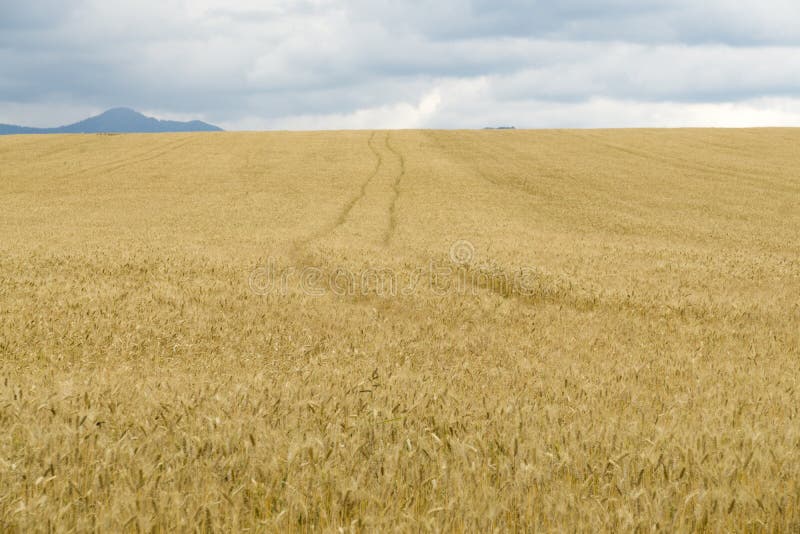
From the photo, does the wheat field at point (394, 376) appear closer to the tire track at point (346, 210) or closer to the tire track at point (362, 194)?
the tire track at point (346, 210)

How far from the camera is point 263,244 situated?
16594 mm

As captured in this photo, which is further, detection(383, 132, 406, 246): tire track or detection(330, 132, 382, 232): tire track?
detection(330, 132, 382, 232): tire track

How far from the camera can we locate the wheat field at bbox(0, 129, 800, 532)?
2445 mm

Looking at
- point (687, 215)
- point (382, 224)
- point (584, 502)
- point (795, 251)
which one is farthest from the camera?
point (687, 215)

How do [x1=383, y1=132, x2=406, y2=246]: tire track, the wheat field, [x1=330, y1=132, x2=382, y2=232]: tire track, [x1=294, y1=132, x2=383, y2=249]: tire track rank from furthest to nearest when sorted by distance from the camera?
1. [x1=330, y1=132, x2=382, y2=232]: tire track
2. [x1=383, y1=132, x2=406, y2=246]: tire track
3. [x1=294, y1=132, x2=383, y2=249]: tire track
4. the wheat field

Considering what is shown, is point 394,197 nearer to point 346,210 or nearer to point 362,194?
point 362,194

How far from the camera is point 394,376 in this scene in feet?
16.1

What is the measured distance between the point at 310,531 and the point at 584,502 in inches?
46.4

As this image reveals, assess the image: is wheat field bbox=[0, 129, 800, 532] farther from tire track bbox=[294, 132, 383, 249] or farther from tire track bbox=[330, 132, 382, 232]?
tire track bbox=[330, 132, 382, 232]

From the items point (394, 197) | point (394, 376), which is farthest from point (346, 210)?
point (394, 376)

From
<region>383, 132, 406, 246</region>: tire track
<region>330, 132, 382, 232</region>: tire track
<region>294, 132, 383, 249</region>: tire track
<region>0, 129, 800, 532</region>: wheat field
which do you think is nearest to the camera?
<region>0, 129, 800, 532</region>: wheat field

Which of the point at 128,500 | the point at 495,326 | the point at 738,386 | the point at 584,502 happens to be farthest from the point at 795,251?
the point at 128,500

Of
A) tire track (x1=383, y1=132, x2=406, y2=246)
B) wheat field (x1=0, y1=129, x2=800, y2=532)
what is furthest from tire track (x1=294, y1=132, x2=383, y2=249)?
tire track (x1=383, y1=132, x2=406, y2=246)

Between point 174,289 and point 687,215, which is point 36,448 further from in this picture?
point 687,215
